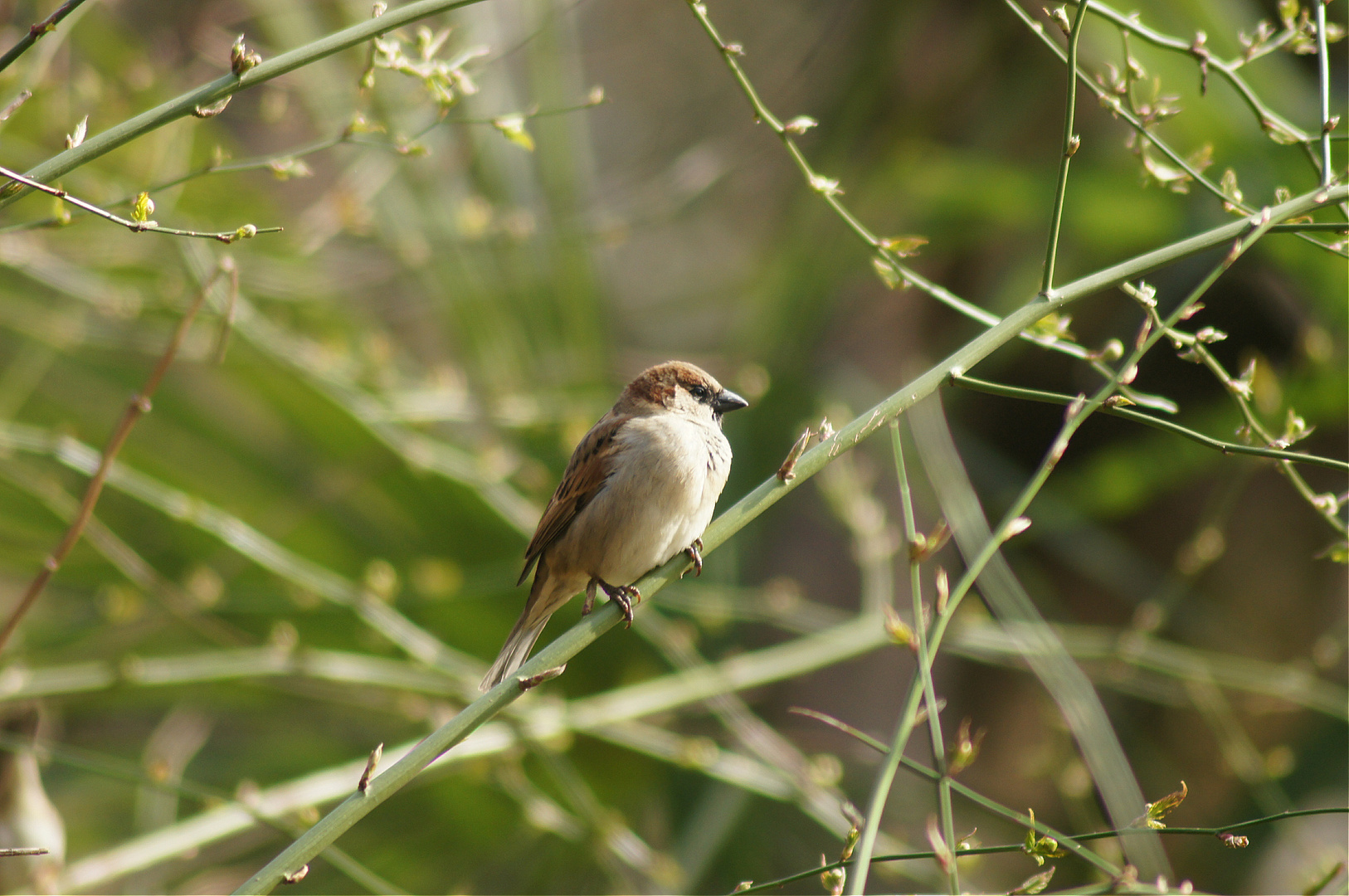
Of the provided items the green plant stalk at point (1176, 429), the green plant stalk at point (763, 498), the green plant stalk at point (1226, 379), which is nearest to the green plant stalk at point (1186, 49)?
the green plant stalk at point (763, 498)

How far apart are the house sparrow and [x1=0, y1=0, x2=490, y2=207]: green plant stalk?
140 cm

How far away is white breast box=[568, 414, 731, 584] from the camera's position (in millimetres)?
2525

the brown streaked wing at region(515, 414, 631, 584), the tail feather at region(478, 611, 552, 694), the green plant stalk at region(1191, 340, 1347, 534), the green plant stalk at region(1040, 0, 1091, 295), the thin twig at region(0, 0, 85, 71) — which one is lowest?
the tail feather at region(478, 611, 552, 694)

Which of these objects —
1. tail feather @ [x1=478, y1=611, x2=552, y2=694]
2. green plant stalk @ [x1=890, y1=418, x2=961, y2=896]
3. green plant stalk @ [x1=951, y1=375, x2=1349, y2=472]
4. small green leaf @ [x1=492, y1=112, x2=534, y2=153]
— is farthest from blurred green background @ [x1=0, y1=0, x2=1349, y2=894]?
green plant stalk @ [x1=890, y1=418, x2=961, y2=896]

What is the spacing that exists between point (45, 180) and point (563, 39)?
3078 mm

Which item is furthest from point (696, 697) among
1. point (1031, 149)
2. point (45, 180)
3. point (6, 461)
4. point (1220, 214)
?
point (1031, 149)

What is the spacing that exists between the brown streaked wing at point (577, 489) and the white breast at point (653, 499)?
4 cm

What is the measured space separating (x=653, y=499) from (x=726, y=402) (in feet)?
1.62

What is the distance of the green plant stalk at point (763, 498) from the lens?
1.25m

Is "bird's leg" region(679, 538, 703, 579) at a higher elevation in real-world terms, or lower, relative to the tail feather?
higher

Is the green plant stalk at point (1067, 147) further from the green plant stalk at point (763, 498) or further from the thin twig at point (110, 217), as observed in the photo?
the thin twig at point (110, 217)

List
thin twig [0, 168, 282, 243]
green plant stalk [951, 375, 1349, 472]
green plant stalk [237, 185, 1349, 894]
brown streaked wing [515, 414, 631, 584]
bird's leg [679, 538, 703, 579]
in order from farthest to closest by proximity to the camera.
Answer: brown streaked wing [515, 414, 631, 584] < bird's leg [679, 538, 703, 579] < green plant stalk [951, 375, 1349, 472] < green plant stalk [237, 185, 1349, 894] < thin twig [0, 168, 282, 243]

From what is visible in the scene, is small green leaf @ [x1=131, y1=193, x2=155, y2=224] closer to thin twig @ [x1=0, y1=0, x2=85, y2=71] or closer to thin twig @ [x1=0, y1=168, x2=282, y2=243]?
thin twig @ [x1=0, y1=168, x2=282, y2=243]

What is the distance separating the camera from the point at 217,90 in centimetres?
123
